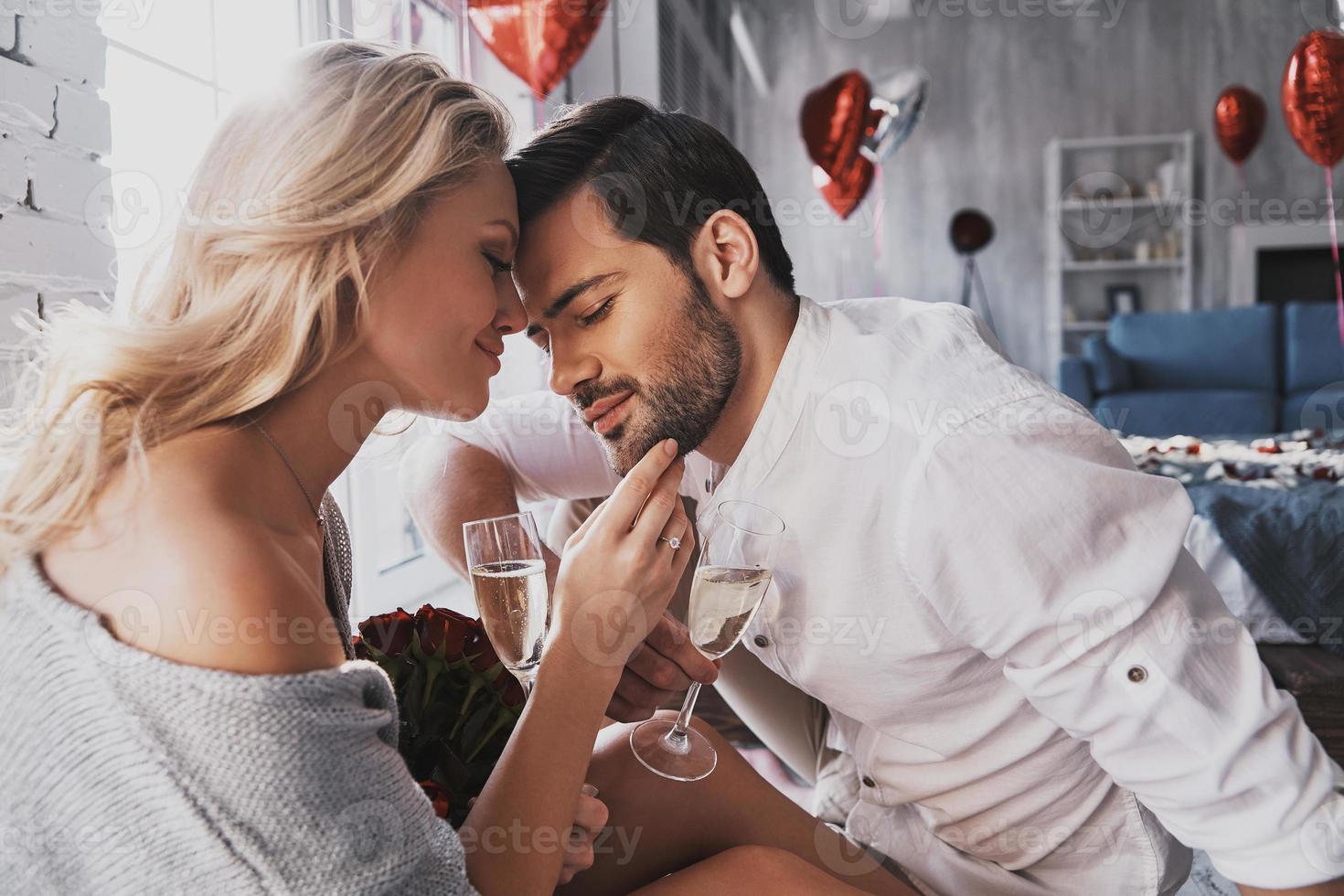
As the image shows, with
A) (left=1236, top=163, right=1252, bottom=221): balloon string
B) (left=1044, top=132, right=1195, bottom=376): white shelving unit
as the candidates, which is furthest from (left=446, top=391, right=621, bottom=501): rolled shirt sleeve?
(left=1236, top=163, right=1252, bottom=221): balloon string

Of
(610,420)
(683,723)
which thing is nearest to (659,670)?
(683,723)

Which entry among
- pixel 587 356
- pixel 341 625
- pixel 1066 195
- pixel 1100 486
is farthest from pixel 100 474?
pixel 1066 195

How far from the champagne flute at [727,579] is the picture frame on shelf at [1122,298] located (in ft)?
22.7

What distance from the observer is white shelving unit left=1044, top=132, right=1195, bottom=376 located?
7301 mm

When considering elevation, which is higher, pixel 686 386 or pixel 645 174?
pixel 645 174

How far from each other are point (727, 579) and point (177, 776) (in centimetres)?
57

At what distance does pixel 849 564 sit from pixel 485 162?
0.63 m

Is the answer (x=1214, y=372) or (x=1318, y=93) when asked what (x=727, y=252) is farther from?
(x=1214, y=372)

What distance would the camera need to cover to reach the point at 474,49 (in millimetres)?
3213

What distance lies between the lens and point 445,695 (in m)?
1.12

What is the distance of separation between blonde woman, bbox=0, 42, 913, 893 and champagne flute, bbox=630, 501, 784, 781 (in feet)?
0.14

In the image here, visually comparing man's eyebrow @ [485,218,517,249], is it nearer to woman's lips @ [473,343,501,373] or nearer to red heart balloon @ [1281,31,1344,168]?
woman's lips @ [473,343,501,373]

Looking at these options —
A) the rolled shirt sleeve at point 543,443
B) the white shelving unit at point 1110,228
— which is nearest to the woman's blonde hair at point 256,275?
the rolled shirt sleeve at point 543,443

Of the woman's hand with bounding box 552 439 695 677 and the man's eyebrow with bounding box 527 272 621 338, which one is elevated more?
the man's eyebrow with bounding box 527 272 621 338
